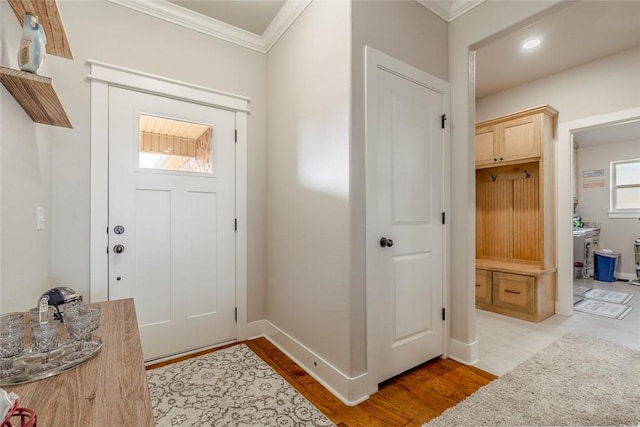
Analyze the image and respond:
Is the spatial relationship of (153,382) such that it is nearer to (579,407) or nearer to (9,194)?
(9,194)

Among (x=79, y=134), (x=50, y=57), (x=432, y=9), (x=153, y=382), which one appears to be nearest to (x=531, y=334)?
(x=432, y=9)

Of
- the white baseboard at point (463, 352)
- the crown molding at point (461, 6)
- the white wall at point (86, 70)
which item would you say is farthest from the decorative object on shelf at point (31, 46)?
the white baseboard at point (463, 352)

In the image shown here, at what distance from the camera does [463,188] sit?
7.40 ft

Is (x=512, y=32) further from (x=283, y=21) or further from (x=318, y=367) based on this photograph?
(x=318, y=367)

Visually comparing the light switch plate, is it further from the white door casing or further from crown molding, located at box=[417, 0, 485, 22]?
crown molding, located at box=[417, 0, 485, 22]

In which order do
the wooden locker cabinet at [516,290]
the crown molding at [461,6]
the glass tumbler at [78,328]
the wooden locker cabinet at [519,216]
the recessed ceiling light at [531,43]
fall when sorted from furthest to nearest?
the wooden locker cabinet at [519,216] < the wooden locker cabinet at [516,290] < the recessed ceiling light at [531,43] < the crown molding at [461,6] < the glass tumbler at [78,328]

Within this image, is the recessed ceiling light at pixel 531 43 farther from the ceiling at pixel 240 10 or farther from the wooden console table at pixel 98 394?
the wooden console table at pixel 98 394

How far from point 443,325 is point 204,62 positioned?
2911 millimetres

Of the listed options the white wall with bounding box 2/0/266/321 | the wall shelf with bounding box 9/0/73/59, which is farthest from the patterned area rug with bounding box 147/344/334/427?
the wall shelf with bounding box 9/0/73/59

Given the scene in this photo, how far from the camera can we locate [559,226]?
3320 millimetres

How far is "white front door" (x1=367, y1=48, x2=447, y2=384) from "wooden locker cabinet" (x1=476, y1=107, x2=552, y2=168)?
1669 mm

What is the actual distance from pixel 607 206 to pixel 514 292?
391cm

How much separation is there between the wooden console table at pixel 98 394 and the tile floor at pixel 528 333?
7.45 ft

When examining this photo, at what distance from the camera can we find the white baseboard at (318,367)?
178 centimetres
